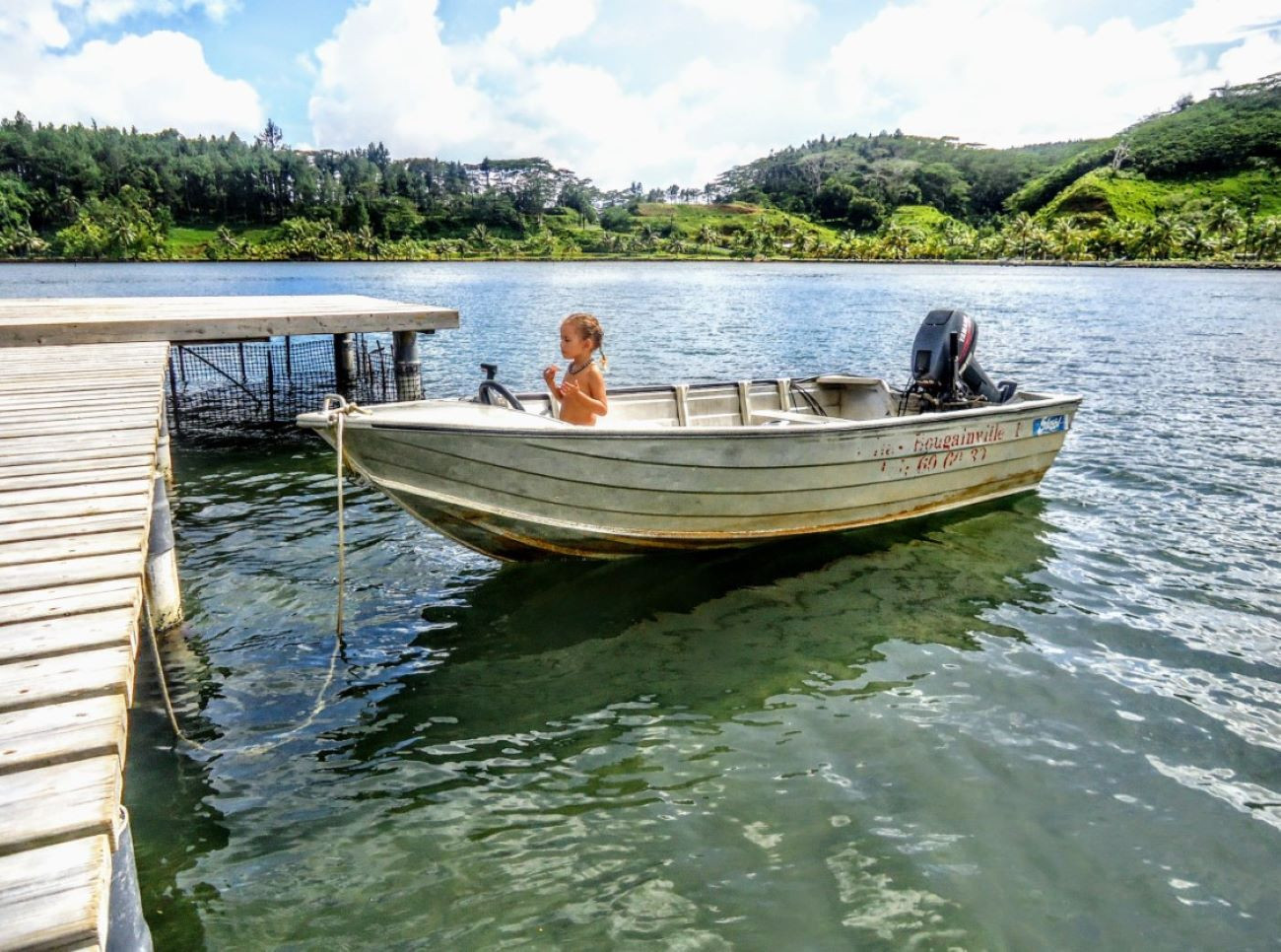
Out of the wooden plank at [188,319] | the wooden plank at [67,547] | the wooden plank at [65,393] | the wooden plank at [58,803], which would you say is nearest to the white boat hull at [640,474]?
the wooden plank at [67,547]

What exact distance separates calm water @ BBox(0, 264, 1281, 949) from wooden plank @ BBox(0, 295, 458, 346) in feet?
10.8

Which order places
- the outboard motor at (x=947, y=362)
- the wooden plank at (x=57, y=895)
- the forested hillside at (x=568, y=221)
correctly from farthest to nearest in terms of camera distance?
the forested hillside at (x=568, y=221) < the outboard motor at (x=947, y=362) < the wooden plank at (x=57, y=895)

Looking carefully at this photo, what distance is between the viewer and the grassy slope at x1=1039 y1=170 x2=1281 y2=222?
5433 inches

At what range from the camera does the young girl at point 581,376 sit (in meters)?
7.65

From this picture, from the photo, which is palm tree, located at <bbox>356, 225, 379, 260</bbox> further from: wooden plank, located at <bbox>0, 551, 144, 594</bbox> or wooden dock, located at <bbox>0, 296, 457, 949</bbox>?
wooden plank, located at <bbox>0, 551, 144, 594</bbox>

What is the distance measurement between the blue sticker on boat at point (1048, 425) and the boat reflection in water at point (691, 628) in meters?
1.43

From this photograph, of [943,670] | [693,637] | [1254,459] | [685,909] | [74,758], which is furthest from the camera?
[1254,459]

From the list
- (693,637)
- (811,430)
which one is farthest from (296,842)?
(811,430)

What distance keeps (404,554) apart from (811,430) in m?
4.84

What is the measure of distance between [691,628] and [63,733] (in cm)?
564

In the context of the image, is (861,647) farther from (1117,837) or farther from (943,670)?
(1117,837)

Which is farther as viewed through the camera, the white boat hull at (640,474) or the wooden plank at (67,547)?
the white boat hull at (640,474)

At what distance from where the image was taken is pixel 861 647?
7320 mm

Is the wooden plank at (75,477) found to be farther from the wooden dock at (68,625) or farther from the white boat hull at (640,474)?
the white boat hull at (640,474)
